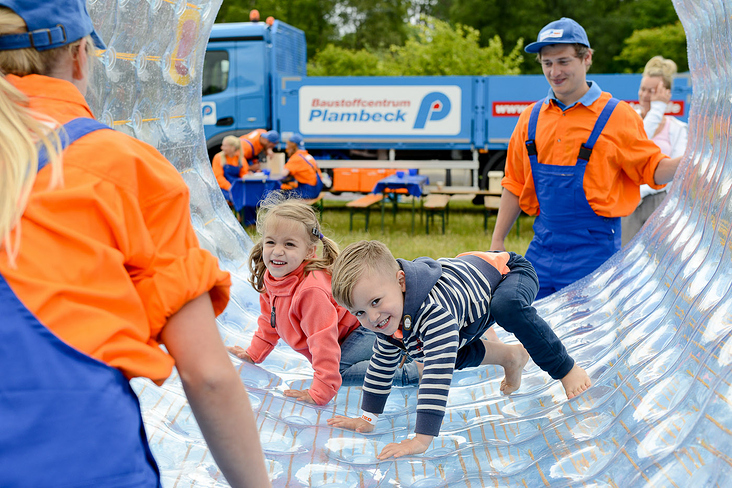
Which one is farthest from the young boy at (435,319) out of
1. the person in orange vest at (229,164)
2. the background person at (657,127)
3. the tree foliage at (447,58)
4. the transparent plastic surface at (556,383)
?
the tree foliage at (447,58)

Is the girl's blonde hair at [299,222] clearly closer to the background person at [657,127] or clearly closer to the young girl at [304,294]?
Result: the young girl at [304,294]

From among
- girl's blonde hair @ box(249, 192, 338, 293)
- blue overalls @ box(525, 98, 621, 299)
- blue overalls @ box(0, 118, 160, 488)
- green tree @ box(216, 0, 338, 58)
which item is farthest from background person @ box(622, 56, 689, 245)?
green tree @ box(216, 0, 338, 58)

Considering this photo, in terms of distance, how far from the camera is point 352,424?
2.59 metres

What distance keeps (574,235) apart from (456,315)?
1404mm

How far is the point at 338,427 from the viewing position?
2643 millimetres

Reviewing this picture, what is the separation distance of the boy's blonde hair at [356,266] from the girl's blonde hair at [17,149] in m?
1.22

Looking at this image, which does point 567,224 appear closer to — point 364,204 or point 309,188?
point 364,204

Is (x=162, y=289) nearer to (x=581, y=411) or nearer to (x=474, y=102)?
(x=581, y=411)

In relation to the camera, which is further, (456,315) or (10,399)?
(456,315)

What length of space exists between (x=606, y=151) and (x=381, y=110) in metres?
8.16

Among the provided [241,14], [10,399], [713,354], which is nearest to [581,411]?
[713,354]

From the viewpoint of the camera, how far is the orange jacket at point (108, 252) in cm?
98

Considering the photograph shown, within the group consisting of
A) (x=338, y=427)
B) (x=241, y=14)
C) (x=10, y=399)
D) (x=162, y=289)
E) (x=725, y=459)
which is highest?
(x=241, y=14)

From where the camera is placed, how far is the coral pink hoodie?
2.75 metres
